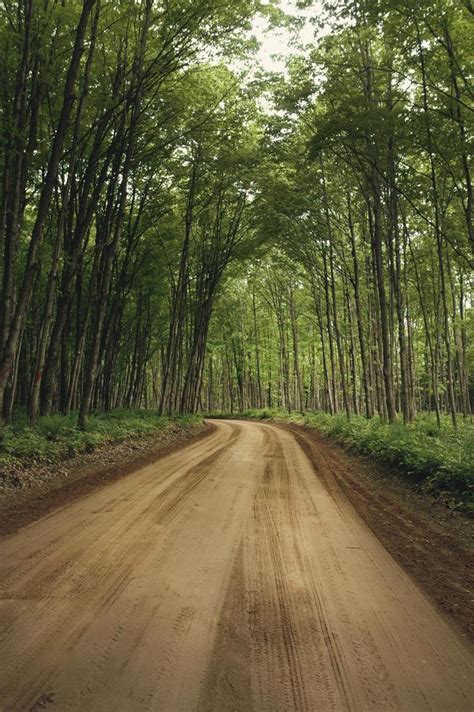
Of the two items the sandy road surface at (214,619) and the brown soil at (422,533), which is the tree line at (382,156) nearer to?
the brown soil at (422,533)

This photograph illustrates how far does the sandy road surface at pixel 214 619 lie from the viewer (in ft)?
8.23

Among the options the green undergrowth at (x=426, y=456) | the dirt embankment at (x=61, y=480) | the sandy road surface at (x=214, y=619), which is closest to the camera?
the sandy road surface at (x=214, y=619)

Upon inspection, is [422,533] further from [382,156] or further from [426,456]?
[382,156]

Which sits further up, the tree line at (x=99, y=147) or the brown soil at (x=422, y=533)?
the tree line at (x=99, y=147)

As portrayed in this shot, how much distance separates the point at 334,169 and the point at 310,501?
15.1 m

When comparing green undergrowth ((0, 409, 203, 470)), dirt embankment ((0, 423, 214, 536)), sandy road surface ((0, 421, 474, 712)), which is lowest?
sandy road surface ((0, 421, 474, 712))

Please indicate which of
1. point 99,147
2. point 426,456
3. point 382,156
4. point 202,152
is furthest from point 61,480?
point 202,152

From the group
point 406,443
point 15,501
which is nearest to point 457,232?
point 406,443

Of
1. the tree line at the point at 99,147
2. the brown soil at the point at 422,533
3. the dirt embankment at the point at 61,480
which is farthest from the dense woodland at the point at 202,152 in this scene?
the brown soil at the point at 422,533

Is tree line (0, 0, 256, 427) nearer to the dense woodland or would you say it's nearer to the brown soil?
the dense woodland

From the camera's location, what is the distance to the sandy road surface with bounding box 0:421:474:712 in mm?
2510

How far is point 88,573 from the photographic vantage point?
13.0 ft

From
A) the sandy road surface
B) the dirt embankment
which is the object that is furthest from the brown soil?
the dirt embankment

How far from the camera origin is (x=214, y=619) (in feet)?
10.8
